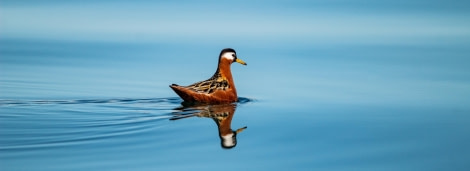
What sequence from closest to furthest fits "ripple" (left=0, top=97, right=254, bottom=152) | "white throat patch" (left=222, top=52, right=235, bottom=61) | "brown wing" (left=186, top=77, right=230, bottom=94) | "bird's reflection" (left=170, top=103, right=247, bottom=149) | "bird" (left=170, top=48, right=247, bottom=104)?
1. "ripple" (left=0, top=97, right=254, bottom=152)
2. "bird's reflection" (left=170, top=103, right=247, bottom=149)
3. "bird" (left=170, top=48, right=247, bottom=104)
4. "brown wing" (left=186, top=77, right=230, bottom=94)
5. "white throat patch" (left=222, top=52, right=235, bottom=61)

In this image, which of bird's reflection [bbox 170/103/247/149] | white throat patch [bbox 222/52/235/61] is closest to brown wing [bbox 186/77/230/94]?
bird's reflection [bbox 170/103/247/149]

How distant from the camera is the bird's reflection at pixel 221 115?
37.0 feet

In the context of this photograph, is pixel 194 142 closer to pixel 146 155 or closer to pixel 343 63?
pixel 146 155

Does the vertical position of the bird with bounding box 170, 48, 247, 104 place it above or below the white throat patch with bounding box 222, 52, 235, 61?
below

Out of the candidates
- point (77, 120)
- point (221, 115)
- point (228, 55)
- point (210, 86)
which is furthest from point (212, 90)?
point (77, 120)

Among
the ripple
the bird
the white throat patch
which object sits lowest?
the ripple

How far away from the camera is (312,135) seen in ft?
38.4

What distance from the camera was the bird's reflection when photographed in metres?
11.3

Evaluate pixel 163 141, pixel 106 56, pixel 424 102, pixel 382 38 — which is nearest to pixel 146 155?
pixel 163 141

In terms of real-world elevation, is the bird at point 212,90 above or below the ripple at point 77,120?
above

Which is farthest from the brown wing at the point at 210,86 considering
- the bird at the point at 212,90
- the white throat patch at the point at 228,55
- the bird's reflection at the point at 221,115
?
the white throat patch at the point at 228,55

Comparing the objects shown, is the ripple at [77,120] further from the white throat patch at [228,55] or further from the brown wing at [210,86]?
the white throat patch at [228,55]

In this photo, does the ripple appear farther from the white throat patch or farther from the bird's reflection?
the white throat patch

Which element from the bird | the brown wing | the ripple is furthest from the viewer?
the brown wing
